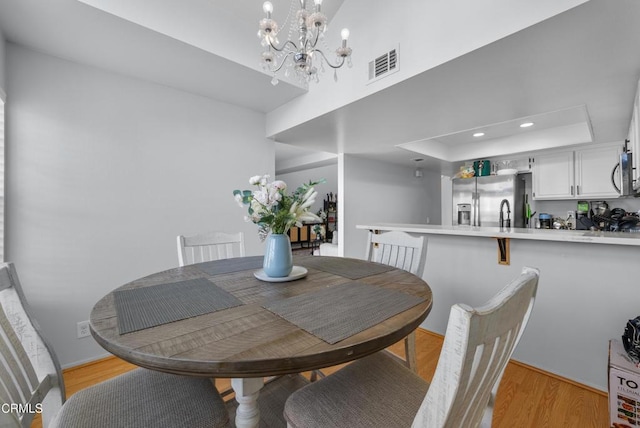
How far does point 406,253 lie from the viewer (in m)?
1.79

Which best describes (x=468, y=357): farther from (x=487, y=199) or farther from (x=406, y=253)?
(x=487, y=199)

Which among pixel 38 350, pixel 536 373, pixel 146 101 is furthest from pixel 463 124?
pixel 38 350

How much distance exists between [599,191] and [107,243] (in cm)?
550

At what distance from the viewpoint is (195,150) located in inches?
101

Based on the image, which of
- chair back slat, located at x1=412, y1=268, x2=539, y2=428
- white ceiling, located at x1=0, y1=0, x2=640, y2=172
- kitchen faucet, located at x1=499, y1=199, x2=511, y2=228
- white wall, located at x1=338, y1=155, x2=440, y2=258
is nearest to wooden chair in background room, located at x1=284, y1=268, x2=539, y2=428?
chair back slat, located at x1=412, y1=268, x2=539, y2=428

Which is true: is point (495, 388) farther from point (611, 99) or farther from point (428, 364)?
point (611, 99)

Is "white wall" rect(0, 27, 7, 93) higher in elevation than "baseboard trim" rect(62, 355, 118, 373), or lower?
higher

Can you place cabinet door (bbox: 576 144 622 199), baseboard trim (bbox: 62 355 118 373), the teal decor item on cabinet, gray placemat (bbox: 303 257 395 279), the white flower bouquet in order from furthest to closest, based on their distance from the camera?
the teal decor item on cabinet → cabinet door (bbox: 576 144 622 199) → baseboard trim (bbox: 62 355 118 373) → gray placemat (bbox: 303 257 395 279) → the white flower bouquet

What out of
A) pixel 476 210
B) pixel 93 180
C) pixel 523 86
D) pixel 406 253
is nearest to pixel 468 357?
pixel 406 253

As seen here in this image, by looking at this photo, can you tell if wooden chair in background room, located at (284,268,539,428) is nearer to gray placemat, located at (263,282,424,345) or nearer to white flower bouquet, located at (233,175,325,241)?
gray placemat, located at (263,282,424,345)

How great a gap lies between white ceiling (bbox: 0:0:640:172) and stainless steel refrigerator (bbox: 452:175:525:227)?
1416mm

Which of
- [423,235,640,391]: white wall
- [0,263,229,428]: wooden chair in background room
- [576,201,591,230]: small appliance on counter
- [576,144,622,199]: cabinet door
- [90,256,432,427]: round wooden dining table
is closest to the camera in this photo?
[90,256,432,427]: round wooden dining table

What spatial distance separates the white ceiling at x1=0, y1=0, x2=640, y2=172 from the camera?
1.37 meters

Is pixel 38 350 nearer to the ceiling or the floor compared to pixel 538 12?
nearer to the floor
